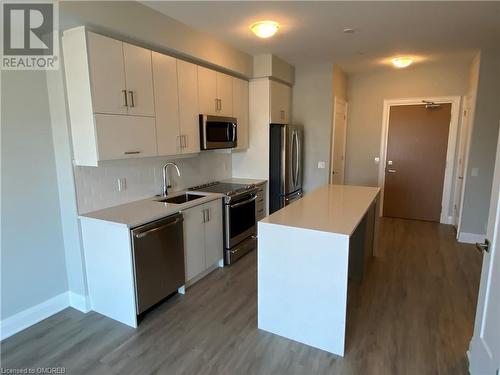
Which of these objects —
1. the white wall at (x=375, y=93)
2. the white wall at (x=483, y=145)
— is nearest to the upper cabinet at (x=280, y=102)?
the white wall at (x=375, y=93)

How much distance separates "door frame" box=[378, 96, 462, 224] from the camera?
4.92 m

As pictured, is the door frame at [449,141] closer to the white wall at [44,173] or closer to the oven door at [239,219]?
the oven door at [239,219]

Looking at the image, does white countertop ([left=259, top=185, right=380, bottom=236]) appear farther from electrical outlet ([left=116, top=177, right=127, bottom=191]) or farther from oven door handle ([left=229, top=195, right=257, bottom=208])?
electrical outlet ([left=116, top=177, right=127, bottom=191])

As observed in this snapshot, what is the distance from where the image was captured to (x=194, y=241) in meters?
3.04

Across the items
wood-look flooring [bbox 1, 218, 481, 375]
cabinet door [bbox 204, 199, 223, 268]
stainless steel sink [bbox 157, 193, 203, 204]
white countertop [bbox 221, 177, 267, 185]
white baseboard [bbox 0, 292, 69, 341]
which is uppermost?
white countertop [bbox 221, 177, 267, 185]

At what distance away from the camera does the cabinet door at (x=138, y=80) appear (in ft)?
8.43

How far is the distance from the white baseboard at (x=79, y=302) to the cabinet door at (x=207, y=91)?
2213 millimetres

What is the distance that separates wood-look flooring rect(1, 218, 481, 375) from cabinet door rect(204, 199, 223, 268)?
0.25 m

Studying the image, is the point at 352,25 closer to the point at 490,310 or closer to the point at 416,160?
the point at 490,310

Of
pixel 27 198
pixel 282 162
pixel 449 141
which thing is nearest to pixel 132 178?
pixel 27 198

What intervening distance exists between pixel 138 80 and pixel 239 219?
1884 mm

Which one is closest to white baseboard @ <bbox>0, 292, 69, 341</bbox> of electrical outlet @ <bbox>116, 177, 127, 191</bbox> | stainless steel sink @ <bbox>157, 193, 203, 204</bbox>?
electrical outlet @ <bbox>116, 177, 127, 191</bbox>

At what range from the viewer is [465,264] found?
3.61 metres

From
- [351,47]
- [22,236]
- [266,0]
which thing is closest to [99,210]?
[22,236]
